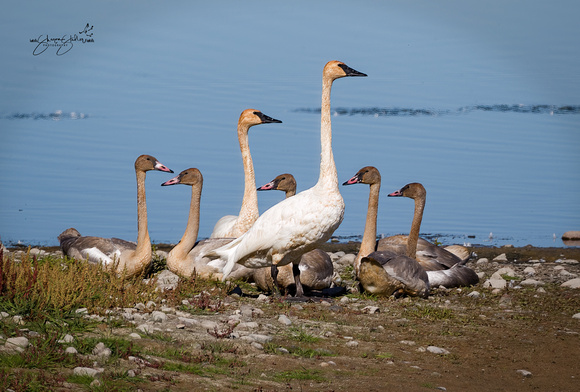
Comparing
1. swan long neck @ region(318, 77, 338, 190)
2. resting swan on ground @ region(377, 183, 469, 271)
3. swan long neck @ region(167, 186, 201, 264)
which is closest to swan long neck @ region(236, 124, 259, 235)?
swan long neck @ region(167, 186, 201, 264)

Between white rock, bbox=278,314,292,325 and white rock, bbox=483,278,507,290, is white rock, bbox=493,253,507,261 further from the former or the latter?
white rock, bbox=278,314,292,325

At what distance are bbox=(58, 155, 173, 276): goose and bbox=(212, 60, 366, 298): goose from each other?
1.63 metres

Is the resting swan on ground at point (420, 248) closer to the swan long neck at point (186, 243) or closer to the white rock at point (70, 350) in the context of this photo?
the swan long neck at point (186, 243)

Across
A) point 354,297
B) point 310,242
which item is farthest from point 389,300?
point 310,242

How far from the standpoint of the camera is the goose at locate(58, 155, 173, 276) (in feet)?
36.3

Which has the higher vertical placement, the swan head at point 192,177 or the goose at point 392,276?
the swan head at point 192,177

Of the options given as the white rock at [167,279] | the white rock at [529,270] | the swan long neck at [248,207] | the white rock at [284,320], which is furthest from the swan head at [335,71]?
the white rock at [529,270]

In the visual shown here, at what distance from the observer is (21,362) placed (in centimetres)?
579

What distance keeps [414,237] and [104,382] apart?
6.76 m

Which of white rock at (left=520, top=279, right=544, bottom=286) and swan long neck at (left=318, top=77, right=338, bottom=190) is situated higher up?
swan long neck at (left=318, top=77, right=338, bottom=190)

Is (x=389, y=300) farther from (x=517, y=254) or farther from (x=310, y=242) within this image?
(x=517, y=254)

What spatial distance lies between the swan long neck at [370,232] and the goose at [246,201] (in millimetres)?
1854

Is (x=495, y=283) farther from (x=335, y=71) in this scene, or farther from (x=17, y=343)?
(x=17, y=343)

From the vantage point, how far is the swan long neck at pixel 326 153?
31.1 ft
